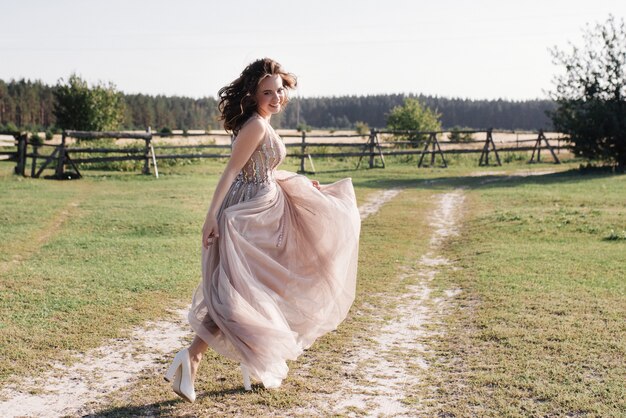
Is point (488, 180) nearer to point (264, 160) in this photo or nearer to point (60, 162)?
point (60, 162)

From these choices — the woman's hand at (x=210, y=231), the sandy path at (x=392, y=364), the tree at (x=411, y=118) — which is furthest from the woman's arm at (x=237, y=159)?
the tree at (x=411, y=118)

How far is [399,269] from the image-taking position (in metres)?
9.25

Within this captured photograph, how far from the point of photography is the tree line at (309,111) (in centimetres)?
9638

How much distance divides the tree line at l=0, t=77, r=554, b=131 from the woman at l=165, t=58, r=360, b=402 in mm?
93179

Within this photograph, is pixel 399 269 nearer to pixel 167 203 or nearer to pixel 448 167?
pixel 167 203

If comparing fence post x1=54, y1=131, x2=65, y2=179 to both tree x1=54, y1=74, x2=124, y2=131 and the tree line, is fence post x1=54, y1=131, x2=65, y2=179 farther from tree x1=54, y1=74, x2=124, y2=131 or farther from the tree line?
the tree line

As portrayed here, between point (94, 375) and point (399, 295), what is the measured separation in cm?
373

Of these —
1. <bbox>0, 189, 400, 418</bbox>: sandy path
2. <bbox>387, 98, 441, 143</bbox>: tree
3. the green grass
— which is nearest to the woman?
<bbox>0, 189, 400, 418</bbox>: sandy path

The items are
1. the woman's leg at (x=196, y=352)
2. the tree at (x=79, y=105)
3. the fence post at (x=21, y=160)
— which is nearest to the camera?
the woman's leg at (x=196, y=352)

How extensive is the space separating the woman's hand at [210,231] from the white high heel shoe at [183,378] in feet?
2.14

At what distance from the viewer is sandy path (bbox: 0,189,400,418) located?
432 cm

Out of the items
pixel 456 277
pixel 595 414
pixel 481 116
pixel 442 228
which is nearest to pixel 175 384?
pixel 595 414

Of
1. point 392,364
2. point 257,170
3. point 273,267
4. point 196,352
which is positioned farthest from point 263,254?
point 392,364

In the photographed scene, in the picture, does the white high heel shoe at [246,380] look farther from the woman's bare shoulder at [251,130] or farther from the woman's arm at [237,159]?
the woman's bare shoulder at [251,130]
